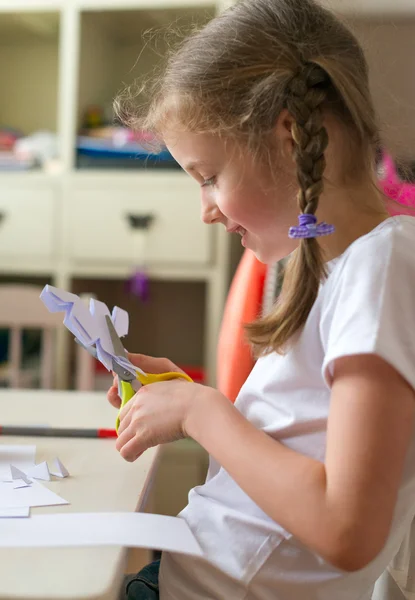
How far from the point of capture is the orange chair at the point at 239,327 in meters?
1.23

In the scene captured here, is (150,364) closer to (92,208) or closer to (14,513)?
(14,513)

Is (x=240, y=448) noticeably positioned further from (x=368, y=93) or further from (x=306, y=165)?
(x=368, y=93)

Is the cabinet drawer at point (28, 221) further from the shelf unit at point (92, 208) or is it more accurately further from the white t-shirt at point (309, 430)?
the white t-shirt at point (309, 430)

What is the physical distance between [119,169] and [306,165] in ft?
4.52

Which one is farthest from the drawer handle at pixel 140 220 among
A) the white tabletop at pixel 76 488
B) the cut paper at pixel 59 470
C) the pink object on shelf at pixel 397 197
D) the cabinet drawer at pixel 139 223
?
the cut paper at pixel 59 470

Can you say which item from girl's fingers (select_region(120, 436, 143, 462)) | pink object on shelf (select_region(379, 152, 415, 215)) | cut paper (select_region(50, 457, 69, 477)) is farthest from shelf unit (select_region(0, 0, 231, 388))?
girl's fingers (select_region(120, 436, 143, 462))

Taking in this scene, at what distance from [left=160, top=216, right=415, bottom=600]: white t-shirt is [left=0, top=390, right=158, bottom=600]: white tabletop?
82 millimetres

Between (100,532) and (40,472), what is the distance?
0.60ft

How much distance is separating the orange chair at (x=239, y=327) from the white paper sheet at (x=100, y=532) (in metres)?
0.59

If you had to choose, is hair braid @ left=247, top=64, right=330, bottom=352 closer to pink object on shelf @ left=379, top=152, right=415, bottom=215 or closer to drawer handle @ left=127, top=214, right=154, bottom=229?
pink object on shelf @ left=379, top=152, right=415, bottom=215

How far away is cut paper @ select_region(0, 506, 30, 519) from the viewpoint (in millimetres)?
609

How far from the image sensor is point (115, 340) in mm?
780

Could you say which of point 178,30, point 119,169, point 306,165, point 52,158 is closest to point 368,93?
point 306,165

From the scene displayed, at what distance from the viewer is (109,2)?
1900 mm
